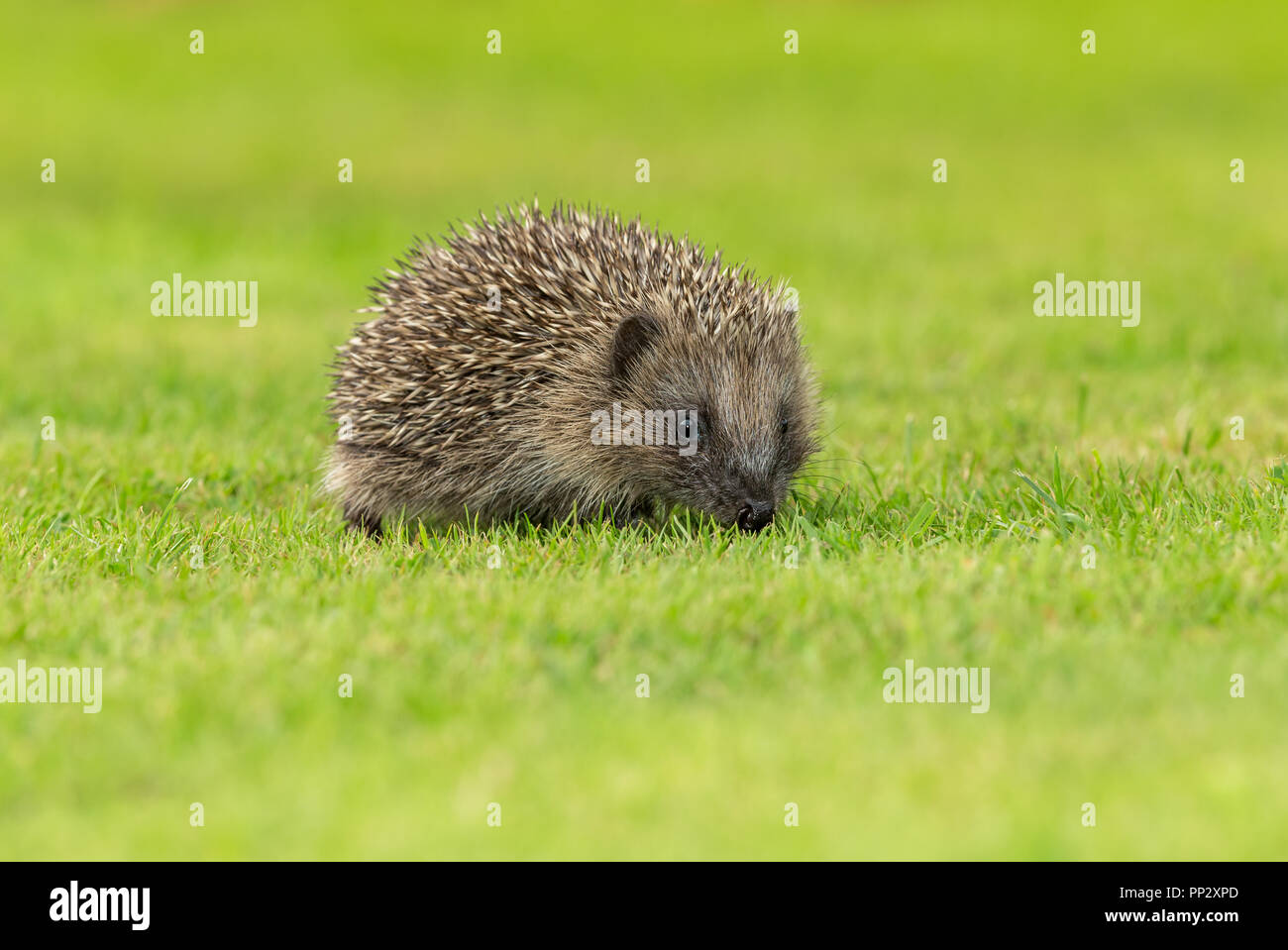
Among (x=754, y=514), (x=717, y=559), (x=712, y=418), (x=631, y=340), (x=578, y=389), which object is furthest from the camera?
(x=578, y=389)

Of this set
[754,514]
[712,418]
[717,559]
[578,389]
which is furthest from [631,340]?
[717,559]

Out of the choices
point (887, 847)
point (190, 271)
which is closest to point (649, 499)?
point (887, 847)

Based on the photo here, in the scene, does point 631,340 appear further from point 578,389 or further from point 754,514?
point 754,514

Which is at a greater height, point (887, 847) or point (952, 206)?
point (952, 206)

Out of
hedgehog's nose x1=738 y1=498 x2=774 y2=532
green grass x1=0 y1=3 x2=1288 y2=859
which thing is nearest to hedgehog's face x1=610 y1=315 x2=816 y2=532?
hedgehog's nose x1=738 y1=498 x2=774 y2=532

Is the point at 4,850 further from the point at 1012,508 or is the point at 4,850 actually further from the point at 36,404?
the point at 36,404

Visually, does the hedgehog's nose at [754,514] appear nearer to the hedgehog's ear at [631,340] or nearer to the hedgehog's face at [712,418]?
the hedgehog's face at [712,418]

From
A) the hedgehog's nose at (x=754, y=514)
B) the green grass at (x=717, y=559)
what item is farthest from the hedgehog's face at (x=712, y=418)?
the green grass at (x=717, y=559)
